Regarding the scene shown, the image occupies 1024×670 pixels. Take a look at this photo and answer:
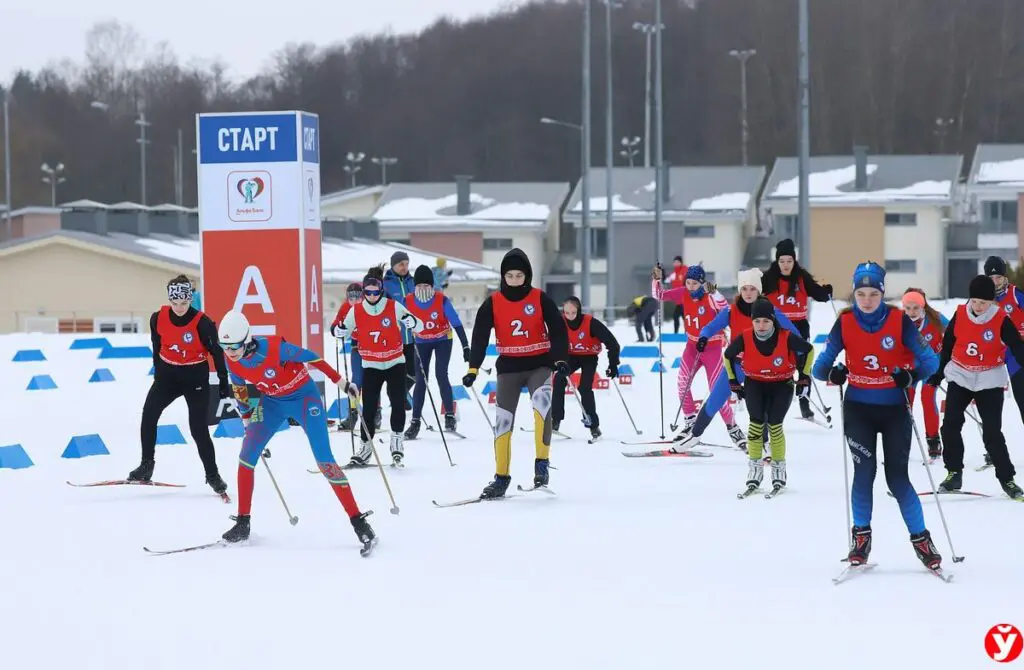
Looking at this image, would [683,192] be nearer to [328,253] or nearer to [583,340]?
[328,253]

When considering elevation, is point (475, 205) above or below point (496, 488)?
above

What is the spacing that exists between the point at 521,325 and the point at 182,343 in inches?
97.8

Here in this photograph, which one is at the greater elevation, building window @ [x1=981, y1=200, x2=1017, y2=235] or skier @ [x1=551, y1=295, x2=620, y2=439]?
building window @ [x1=981, y1=200, x2=1017, y2=235]

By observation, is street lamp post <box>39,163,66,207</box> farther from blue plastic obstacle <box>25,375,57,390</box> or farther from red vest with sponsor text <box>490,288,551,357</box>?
red vest with sponsor text <box>490,288,551,357</box>

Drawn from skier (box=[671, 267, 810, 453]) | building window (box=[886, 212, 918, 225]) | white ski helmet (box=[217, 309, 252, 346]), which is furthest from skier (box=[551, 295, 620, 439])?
building window (box=[886, 212, 918, 225])

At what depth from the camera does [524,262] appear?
459 inches

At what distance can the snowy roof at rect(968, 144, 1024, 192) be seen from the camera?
227 ft

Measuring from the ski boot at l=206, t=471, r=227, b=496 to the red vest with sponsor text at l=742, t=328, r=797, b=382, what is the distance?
3804 millimetres

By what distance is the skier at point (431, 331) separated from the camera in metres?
16.1

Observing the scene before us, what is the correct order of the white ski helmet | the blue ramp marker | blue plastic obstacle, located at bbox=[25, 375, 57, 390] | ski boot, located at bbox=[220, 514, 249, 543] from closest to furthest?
the white ski helmet, ski boot, located at bbox=[220, 514, 249, 543], blue plastic obstacle, located at bbox=[25, 375, 57, 390], the blue ramp marker

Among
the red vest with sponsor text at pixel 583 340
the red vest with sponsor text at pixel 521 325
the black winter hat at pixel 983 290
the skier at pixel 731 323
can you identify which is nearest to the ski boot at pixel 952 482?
the black winter hat at pixel 983 290

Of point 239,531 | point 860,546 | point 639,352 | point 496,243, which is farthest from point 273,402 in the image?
point 496,243

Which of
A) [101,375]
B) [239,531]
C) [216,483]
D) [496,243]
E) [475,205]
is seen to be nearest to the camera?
[239,531]

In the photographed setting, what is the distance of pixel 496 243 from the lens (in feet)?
240
